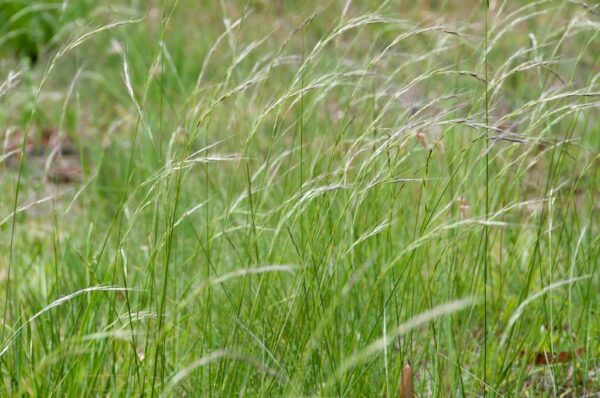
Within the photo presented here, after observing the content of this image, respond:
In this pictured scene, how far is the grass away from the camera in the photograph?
182 cm

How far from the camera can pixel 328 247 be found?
5.94 ft

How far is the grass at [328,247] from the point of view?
1.82 m

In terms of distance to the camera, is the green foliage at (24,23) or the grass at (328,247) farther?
the green foliage at (24,23)

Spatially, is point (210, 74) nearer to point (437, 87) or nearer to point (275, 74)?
point (275, 74)

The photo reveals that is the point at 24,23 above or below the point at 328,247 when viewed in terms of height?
Result: below

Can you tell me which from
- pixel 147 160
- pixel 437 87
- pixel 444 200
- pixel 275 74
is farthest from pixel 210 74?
pixel 444 200

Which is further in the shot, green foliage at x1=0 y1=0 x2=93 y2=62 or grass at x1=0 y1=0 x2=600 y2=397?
green foliage at x1=0 y1=0 x2=93 y2=62

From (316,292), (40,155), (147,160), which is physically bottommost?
(40,155)

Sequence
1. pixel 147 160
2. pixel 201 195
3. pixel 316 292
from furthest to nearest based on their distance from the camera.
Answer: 1. pixel 147 160
2. pixel 201 195
3. pixel 316 292

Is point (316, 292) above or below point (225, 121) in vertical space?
above

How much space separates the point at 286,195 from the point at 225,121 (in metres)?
1.93

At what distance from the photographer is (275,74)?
505 cm

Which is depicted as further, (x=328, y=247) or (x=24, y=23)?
(x=24, y=23)

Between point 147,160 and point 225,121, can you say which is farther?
point 225,121
